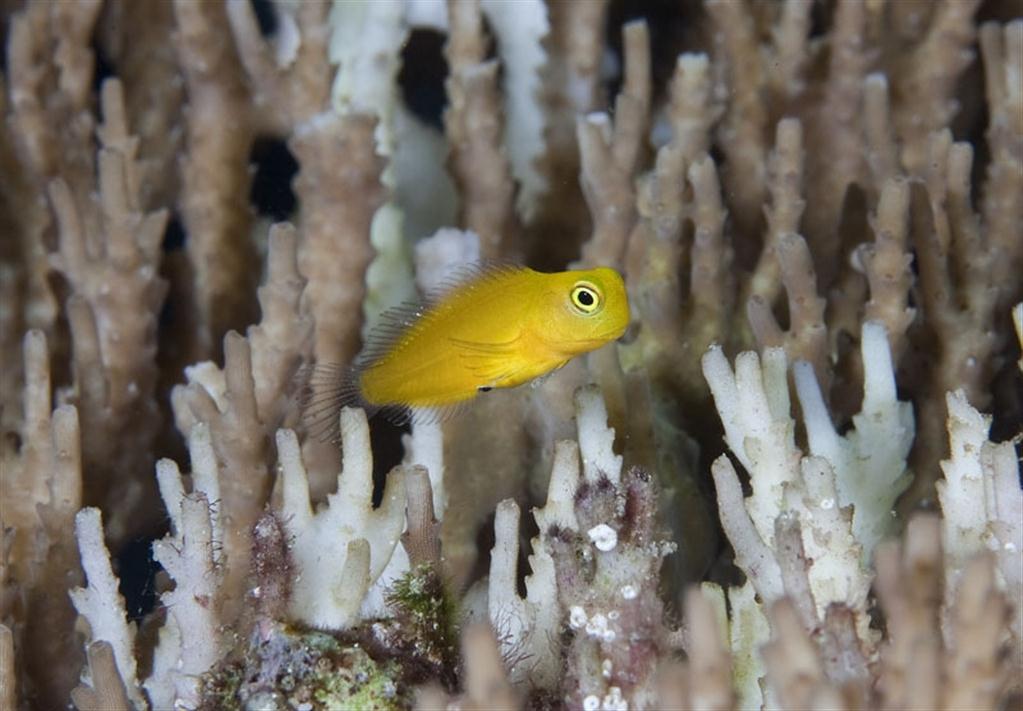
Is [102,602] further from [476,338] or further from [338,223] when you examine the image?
[338,223]

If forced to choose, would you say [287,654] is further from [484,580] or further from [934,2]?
[934,2]

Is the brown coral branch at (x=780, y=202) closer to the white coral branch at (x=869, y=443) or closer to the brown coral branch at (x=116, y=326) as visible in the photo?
the white coral branch at (x=869, y=443)

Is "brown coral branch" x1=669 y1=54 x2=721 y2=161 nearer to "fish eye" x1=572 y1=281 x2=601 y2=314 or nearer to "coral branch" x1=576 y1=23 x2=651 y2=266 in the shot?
"coral branch" x1=576 y1=23 x2=651 y2=266

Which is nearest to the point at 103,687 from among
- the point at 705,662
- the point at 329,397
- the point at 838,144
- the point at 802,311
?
the point at 329,397

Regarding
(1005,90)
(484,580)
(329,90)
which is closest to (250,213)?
(329,90)

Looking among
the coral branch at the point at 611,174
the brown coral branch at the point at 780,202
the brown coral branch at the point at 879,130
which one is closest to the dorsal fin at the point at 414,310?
the coral branch at the point at 611,174

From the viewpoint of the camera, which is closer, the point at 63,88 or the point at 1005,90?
the point at 1005,90
